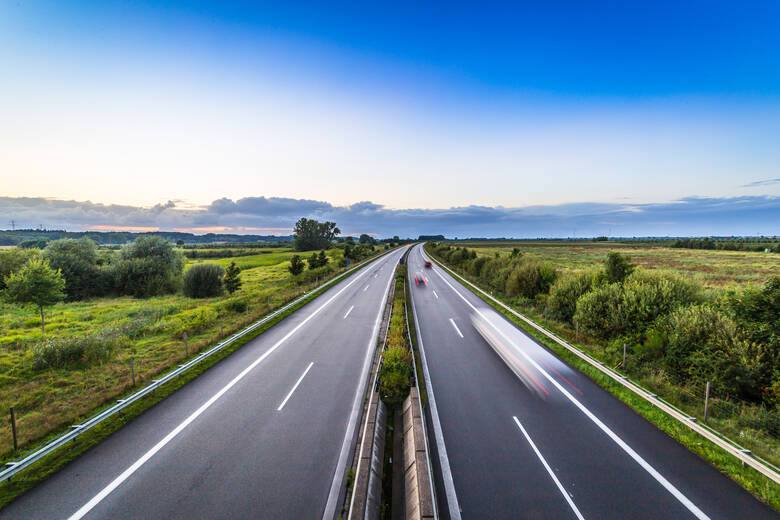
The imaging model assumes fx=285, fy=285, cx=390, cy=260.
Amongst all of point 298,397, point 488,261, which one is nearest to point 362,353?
point 298,397

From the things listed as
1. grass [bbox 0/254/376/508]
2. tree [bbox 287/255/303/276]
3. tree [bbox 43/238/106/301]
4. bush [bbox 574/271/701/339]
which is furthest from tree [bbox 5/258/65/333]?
bush [bbox 574/271/701/339]

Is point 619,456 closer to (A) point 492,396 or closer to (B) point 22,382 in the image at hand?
(A) point 492,396

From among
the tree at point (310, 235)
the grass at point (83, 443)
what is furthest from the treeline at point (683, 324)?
the tree at point (310, 235)

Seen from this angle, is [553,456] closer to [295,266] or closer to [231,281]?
[231,281]

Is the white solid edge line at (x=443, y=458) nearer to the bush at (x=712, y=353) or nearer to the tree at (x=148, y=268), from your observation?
the bush at (x=712, y=353)

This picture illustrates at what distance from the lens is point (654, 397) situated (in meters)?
9.42

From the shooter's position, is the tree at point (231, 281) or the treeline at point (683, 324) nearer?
the treeline at point (683, 324)

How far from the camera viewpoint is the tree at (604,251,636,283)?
1798 centimetres

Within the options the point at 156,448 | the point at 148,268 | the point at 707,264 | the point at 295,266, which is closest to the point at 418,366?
the point at 156,448

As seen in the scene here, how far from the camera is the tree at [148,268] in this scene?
1332 inches

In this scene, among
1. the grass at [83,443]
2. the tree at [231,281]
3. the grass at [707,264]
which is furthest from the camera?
the grass at [707,264]

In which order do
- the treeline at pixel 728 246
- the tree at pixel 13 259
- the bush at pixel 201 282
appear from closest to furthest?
the tree at pixel 13 259 < the bush at pixel 201 282 < the treeline at pixel 728 246

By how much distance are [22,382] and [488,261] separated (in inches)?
1490

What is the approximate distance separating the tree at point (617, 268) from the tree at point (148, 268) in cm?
4537
